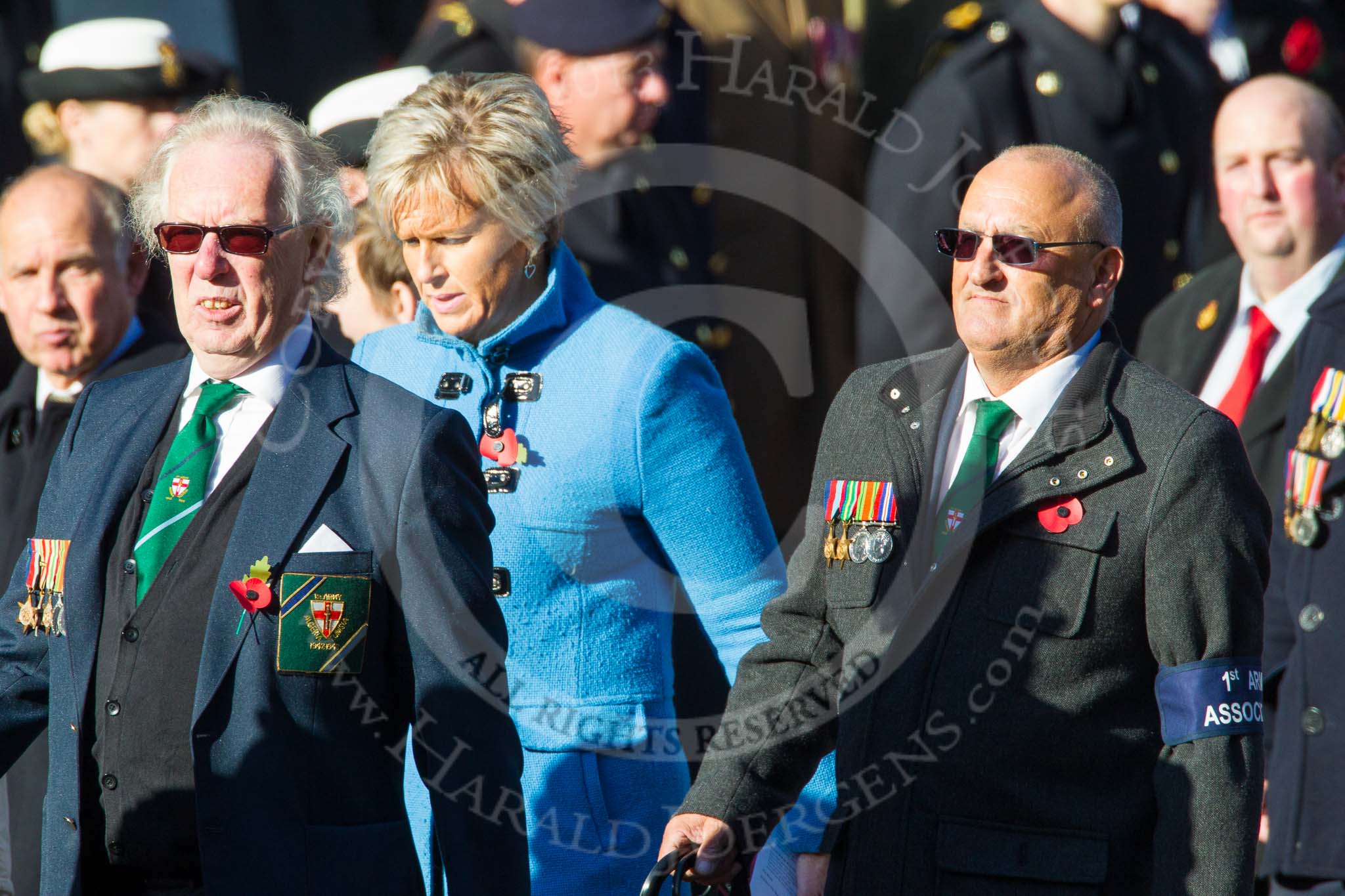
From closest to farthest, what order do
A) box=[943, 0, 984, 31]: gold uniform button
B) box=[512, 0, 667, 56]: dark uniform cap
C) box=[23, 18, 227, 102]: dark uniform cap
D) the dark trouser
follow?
the dark trouser < box=[512, 0, 667, 56]: dark uniform cap < box=[23, 18, 227, 102]: dark uniform cap < box=[943, 0, 984, 31]: gold uniform button

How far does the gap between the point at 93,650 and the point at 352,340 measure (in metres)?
1.85

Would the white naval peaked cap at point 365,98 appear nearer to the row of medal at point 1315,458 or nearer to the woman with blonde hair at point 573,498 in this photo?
the woman with blonde hair at point 573,498

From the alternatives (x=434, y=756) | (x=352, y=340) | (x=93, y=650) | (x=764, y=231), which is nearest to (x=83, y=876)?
(x=93, y=650)

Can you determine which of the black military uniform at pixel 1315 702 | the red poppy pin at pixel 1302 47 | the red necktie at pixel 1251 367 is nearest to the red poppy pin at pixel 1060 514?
the black military uniform at pixel 1315 702

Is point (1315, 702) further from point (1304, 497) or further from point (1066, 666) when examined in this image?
point (1066, 666)

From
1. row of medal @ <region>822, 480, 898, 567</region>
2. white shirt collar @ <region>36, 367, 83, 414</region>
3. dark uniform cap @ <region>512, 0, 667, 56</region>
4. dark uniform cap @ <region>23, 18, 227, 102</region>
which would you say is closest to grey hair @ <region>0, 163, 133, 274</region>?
white shirt collar @ <region>36, 367, 83, 414</region>

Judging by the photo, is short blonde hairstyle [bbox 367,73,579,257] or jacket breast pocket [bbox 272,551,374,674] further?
short blonde hairstyle [bbox 367,73,579,257]

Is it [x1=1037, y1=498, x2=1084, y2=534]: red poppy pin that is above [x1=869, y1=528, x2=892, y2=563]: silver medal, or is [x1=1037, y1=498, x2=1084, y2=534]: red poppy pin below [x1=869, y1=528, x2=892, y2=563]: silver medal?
above

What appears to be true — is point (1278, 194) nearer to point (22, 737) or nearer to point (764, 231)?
point (764, 231)

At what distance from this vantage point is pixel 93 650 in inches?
115

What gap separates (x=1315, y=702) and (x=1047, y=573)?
175cm

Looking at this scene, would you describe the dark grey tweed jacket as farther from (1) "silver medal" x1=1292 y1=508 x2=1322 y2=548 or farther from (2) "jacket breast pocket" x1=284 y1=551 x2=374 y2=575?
(1) "silver medal" x1=1292 y1=508 x2=1322 y2=548

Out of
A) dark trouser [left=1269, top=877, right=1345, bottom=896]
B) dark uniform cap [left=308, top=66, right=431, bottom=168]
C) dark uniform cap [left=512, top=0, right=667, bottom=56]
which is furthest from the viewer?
dark uniform cap [left=512, top=0, right=667, bottom=56]

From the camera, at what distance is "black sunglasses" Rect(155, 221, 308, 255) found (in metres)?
3.00
